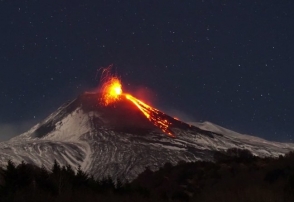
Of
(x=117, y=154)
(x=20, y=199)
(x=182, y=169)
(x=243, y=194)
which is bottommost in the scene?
(x=20, y=199)

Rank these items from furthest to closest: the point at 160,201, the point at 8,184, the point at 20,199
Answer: the point at 160,201
the point at 8,184
the point at 20,199

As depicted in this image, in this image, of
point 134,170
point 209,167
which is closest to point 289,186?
point 209,167

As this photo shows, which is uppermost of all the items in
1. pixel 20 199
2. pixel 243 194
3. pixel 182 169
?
pixel 182 169

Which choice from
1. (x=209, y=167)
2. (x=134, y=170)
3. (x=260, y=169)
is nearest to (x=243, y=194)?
(x=260, y=169)

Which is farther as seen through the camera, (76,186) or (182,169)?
(182,169)

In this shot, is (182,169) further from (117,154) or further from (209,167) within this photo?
(117,154)

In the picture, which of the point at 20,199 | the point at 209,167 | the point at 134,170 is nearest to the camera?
the point at 20,199

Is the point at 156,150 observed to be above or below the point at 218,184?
above

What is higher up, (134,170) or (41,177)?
(134,170)

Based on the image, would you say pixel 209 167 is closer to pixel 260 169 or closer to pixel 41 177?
pixel 260 169
